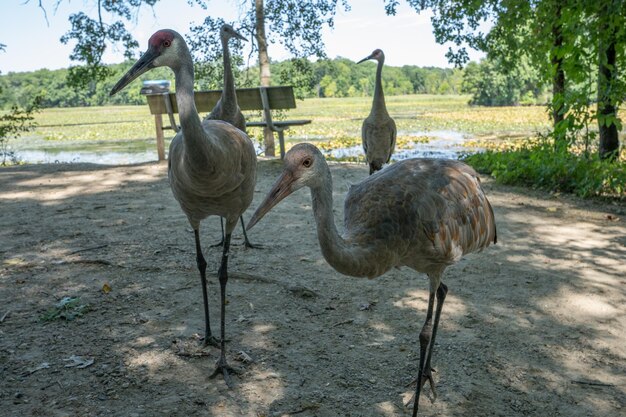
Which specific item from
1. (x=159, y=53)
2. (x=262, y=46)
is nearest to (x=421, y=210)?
(x=159, y=53)

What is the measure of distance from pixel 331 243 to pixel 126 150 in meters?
14.7

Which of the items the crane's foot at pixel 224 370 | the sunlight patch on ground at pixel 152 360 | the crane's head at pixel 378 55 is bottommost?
the crane's foot at pixel 224 370

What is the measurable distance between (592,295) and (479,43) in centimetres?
847

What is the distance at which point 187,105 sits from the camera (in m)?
3.09

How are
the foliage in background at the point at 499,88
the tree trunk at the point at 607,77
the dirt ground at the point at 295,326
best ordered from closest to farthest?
1. the dirt ground at the point at 295,326
2. the tree trunk at the point at 607,77
3. the foliage in background at the point at 499,88

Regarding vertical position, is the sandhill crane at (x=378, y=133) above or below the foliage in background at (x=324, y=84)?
below

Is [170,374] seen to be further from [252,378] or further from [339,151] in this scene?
[339,151]

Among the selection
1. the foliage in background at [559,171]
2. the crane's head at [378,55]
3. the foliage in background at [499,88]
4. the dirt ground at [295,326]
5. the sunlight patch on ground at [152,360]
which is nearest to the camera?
the dirt ground at [295,326]

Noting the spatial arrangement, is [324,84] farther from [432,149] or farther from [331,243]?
[331,243]

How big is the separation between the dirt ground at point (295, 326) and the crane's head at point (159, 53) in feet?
5.22

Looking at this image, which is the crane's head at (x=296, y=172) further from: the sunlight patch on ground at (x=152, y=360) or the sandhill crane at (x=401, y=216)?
the sunlight patch on ground at (x=152, y=360)

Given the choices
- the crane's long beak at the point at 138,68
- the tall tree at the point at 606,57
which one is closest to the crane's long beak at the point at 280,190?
the crane's long beak at the point at 138,68

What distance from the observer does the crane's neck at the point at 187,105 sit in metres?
3.08

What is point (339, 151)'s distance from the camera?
14.6 m
